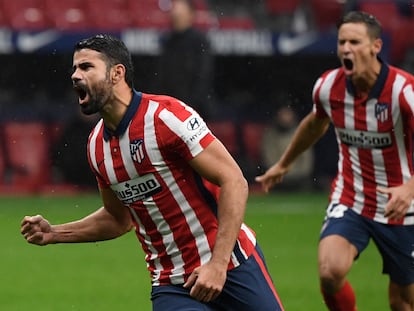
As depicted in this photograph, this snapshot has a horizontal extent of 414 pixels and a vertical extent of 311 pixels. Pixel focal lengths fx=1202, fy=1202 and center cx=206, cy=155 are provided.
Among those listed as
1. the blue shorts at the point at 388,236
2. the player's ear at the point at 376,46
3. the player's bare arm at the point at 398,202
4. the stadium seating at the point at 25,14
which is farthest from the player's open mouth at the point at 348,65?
the stadium seating at the point at 25,14

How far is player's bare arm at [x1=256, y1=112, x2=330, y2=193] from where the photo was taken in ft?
24.6

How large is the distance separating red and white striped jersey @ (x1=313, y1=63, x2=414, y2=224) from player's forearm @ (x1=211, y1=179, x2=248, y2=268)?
2.20m

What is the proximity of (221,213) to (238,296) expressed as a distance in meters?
0.42

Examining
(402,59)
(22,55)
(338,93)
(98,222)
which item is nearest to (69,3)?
(22,55)

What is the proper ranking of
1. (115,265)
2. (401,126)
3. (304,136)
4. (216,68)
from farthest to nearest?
(216,68), (115,265), (304,136), (401,126)

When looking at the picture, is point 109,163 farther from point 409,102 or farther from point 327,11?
point 327,11

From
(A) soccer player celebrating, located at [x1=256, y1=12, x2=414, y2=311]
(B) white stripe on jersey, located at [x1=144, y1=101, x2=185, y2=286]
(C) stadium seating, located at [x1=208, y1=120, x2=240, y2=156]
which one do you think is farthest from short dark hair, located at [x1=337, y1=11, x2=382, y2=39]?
(C) stadium seating, located at [x1=208, y1=120, x2=240, y2=156]

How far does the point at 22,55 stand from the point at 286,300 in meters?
7.53

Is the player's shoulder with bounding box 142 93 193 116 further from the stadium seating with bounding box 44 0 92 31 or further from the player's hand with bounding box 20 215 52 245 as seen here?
the stadium seating with bounding box 44 0 92 31

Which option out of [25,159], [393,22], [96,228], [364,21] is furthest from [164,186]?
[393,22]

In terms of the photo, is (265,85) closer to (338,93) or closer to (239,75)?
(239,75)

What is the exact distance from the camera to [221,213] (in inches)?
199

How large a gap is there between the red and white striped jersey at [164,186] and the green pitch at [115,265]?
3.35 meters

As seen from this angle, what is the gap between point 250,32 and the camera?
15398 millimetres
